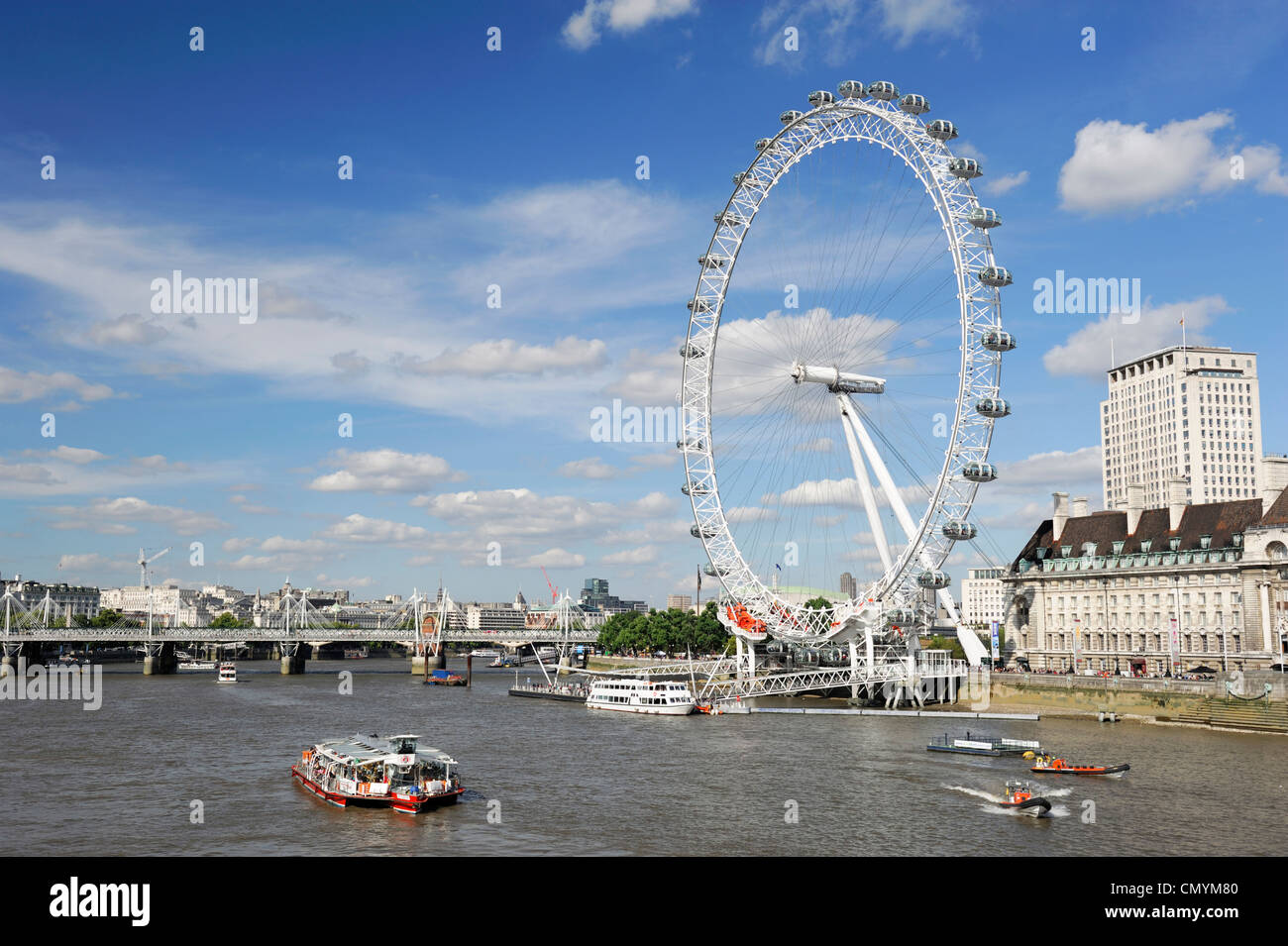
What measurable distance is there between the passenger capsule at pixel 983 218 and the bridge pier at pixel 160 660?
137 meters

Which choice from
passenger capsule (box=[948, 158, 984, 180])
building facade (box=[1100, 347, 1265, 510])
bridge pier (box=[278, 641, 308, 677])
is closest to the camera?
passenger capsule (box=[948, 158, 984, 180])

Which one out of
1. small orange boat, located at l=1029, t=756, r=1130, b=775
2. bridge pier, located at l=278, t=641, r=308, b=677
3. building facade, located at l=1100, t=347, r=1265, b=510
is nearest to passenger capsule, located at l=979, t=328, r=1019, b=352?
small orange boat, located at l=1029, t=756, r=1130, b=775

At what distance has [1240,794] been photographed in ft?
149

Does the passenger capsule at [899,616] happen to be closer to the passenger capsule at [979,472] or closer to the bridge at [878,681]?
the bridge at [878,681]

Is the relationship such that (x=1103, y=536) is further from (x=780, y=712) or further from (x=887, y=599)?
(x=780, y=712)

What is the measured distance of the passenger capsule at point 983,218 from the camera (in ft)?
257

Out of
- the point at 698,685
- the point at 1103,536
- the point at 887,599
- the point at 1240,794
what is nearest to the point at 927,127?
the point at 887,599

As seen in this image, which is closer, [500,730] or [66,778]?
[66,778]

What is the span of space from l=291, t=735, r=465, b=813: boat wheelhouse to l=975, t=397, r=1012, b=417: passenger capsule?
160 feet

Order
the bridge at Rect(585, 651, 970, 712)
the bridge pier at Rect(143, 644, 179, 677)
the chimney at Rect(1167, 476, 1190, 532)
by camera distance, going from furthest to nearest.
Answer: the bridge pier at Rect(143, 644, 179, 677) → the chimney at Rect(1167, 476, 1190, 532) → the bridge at Rect(585, 651, 970, 712)

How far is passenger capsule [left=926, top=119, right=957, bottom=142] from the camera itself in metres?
78.0

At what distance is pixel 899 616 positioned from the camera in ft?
301

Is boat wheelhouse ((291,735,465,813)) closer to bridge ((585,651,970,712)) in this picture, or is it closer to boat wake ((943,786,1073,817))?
boat wake ((943,786,1073,817))
